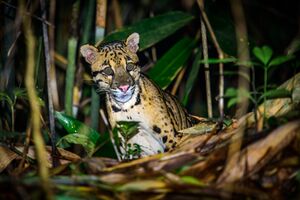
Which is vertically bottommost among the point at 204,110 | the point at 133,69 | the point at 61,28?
the point at 204,110

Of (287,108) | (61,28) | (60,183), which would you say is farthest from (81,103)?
(60,183)

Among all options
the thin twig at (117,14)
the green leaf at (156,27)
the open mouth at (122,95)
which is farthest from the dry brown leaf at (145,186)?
the thin twig at (117,14)

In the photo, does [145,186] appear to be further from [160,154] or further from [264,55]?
[264,55]

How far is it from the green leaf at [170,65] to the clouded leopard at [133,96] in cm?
67

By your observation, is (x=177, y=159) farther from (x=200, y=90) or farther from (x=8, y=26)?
(x=200, y=90)

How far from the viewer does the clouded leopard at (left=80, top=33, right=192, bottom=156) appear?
16.4ft

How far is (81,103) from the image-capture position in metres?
6.83

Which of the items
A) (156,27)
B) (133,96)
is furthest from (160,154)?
(156,27)

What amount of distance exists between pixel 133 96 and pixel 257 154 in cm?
202

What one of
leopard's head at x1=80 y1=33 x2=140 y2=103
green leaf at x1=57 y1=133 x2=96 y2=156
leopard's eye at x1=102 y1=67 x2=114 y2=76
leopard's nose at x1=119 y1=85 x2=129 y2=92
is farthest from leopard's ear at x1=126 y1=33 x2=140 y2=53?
green leaf at x1=57 y1=133 x2=96 y2=156

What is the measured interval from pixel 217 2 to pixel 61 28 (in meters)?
2.13

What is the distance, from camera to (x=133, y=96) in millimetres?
5082

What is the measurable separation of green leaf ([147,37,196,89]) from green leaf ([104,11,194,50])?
217mm

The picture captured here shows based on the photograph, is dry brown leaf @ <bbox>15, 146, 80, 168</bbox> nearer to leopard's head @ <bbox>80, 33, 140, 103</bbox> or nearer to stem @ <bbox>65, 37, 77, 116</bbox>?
leopard's head @ <bbox>80, 33, 140, 103</bbox>
